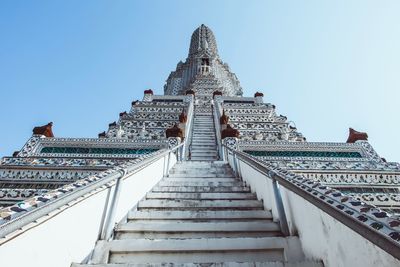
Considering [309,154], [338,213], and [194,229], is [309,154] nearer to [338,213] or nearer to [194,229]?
[194,229]

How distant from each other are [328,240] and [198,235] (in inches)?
52.1

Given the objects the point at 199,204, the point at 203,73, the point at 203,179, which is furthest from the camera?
the point at 203,73

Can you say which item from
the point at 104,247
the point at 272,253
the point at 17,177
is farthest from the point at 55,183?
the point at 272,253

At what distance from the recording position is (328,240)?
6.15ft

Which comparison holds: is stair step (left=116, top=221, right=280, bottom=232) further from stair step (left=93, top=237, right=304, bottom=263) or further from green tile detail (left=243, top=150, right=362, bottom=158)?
green tile detail (left=243, top=150, right=362, bottom=158)

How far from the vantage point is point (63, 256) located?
1893 millimetres

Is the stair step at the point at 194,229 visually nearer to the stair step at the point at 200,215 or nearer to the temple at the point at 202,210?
the temple at the point at 202,210

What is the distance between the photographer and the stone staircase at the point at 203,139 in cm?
863

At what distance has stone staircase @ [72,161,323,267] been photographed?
91.8 inches

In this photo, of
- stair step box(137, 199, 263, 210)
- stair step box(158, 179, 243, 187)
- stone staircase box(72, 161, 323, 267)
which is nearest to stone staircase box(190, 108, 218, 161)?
stair step box(158, 179, 243, 187)

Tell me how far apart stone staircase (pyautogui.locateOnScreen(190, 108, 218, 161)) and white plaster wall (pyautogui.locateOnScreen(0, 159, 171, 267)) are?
5.70 m

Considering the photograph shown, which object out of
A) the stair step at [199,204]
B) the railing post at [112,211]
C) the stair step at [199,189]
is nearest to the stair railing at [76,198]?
the railing post at [112,211]

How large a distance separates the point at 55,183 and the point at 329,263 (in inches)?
226

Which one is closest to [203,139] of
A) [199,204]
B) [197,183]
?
[197,183]
